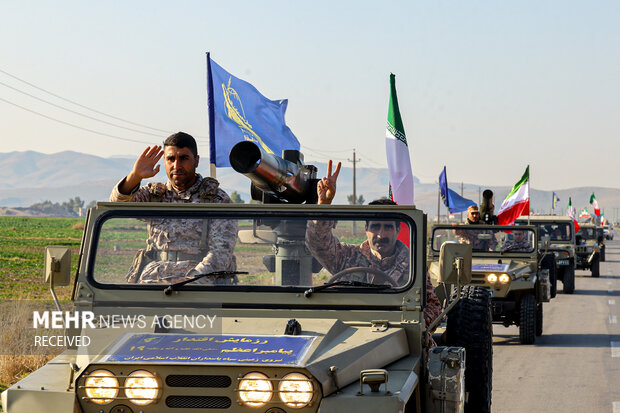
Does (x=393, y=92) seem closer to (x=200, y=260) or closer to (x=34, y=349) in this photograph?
(x=34, y=349)

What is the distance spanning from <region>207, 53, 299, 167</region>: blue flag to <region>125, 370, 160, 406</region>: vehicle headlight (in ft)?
23.9

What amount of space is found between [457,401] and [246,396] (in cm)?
111

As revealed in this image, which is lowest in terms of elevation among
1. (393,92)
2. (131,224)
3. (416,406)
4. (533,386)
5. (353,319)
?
(533,386)

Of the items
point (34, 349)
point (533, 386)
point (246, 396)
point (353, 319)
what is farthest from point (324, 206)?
point (34, 349)

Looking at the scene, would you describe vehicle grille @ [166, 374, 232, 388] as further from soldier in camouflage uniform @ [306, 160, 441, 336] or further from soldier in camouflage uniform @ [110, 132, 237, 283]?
soldier in camouflage uniform @ [306, 160, 441, 336]

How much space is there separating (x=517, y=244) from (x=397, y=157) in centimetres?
213

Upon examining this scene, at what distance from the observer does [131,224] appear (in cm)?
530

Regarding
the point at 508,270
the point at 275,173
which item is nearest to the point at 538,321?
the point at 508,270

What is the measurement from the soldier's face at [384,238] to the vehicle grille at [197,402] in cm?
145

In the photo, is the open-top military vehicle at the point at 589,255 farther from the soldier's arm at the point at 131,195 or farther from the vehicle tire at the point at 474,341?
the soldier's arm at the point at 131,195

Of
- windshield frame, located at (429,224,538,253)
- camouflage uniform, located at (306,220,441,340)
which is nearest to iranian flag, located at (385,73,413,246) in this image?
windshield frame, located at (429,224,538,253)

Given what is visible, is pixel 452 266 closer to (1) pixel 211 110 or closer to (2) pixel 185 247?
(2) pixel 185 247

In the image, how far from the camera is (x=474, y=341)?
5566 mm

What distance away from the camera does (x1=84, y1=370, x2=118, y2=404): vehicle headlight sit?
12.8 ft
